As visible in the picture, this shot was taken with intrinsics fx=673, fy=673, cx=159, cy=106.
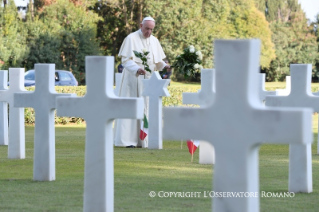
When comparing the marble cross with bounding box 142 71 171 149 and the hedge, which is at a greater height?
the marble cross with bounding box 142 71 171 149

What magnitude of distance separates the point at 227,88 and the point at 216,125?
216mm

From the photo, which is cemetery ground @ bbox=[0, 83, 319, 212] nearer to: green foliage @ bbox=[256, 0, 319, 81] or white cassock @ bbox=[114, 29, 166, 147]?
white cassock @ bbox=[114, 29, 166, 147]

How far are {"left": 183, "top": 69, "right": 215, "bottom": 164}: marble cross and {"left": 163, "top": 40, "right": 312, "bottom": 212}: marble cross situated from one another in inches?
191

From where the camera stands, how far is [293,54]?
8544 centimetres

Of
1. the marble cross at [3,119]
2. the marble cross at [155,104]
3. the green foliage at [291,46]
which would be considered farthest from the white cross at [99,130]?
the green foliage at [291,46]

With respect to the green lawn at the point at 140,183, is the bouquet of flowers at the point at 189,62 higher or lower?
higher

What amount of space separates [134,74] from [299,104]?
6518 mm

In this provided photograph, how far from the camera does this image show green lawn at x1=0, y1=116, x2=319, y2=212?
5.70 meters

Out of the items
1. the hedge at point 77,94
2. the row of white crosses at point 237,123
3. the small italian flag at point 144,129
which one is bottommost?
the hedge at point 77,94

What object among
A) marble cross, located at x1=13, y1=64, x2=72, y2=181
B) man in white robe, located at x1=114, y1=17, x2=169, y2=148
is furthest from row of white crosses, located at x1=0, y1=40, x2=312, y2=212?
man in white robe, located at x1=114, y1=17, x2=169, y2=148

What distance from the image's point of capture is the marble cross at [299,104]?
598 centimetres

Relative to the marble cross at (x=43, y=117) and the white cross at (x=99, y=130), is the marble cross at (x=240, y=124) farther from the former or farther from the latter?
the marble cross at (x=43, y=117)

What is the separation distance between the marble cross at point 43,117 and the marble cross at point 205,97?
7.61 ft

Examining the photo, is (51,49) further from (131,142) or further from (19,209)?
(19,209)
